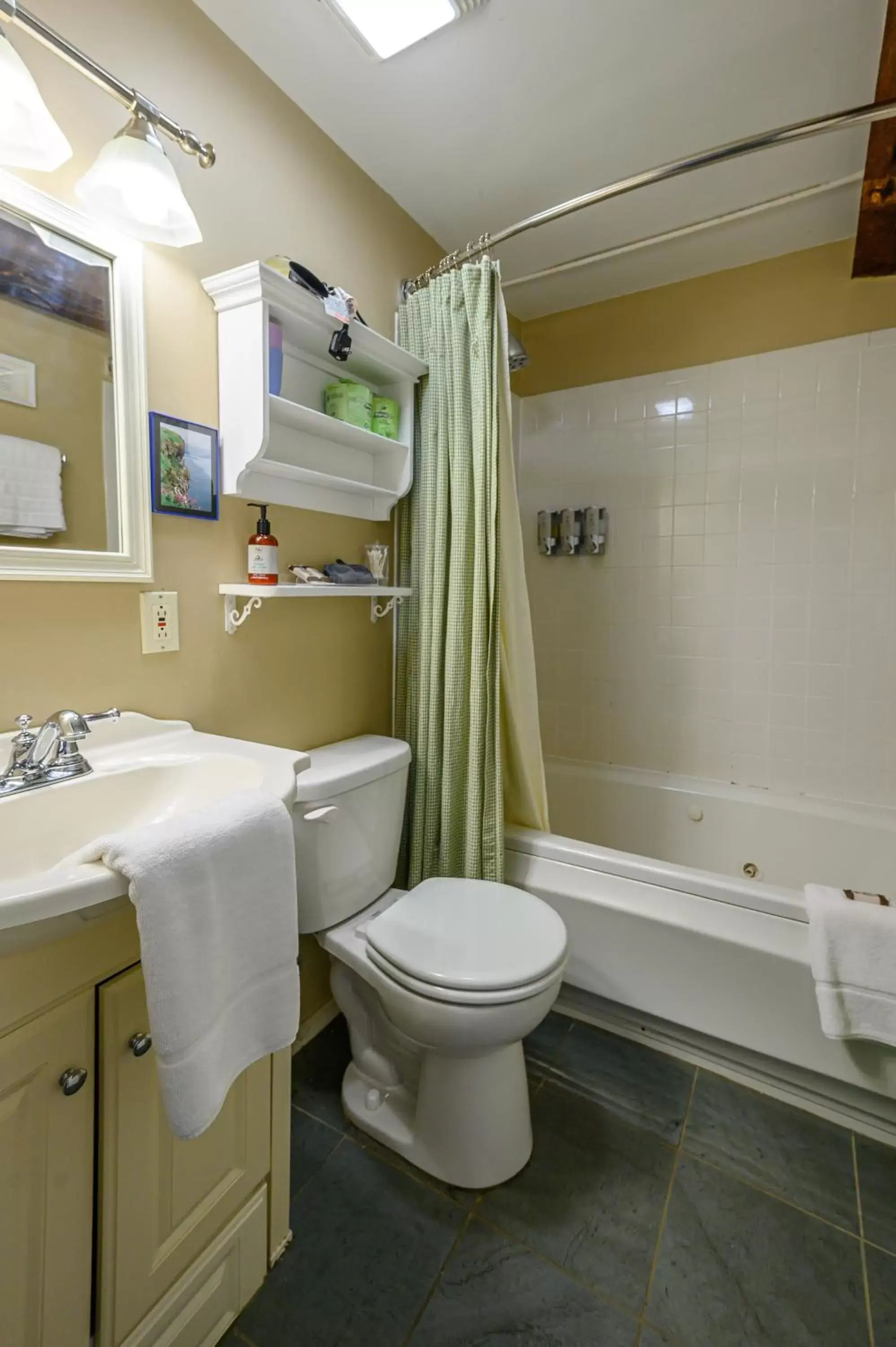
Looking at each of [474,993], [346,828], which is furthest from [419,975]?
[346,828]

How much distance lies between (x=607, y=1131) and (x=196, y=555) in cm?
160

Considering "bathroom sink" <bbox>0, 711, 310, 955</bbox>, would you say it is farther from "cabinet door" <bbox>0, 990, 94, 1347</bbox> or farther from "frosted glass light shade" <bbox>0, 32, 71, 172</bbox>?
"frosted glass light shade" <bbox>0, 32, 71, 172</bbox>

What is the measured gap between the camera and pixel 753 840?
203 cm

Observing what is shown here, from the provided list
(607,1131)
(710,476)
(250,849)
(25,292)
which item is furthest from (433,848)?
(710,476)

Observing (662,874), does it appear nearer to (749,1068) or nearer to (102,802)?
(749,1068)

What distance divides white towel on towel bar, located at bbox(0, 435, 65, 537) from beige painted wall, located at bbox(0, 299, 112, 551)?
1cm

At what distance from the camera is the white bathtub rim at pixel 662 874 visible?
1312 mm

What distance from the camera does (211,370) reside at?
3.91ft

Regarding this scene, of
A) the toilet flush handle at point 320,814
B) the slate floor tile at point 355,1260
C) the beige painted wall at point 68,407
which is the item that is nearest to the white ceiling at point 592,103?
the beige painted wall at point 68,407

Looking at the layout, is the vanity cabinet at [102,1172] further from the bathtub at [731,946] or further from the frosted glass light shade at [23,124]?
the frosted glass light shade at [23,124]

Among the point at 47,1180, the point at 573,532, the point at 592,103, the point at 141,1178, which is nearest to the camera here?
the point at 47,1180

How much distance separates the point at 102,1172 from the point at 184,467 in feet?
3.70

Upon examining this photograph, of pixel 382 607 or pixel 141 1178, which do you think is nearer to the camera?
pixel 141 1178

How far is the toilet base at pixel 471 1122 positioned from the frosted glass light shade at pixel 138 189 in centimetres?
167
